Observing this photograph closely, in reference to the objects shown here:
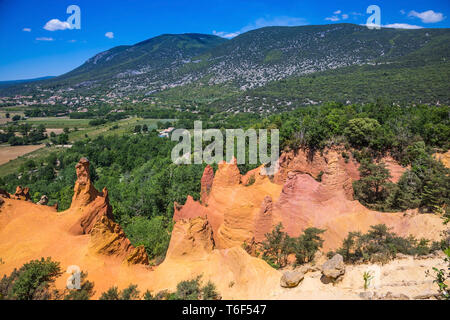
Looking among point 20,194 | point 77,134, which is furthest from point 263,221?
point 77,134

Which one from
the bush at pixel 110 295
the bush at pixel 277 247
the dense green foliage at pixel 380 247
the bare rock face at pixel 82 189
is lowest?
the bush at pixel 277 247

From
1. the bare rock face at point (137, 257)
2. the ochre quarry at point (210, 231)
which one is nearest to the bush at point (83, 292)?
the ochre quarry at point (210, 231)

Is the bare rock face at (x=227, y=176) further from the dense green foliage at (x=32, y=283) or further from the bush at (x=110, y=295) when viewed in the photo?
the dense green foliage at (x=32, y=283)

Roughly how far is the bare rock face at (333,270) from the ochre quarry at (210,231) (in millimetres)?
885

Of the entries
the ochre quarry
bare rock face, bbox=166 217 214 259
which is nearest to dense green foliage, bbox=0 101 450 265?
the ochre quarry

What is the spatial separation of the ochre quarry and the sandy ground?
80.6 meters

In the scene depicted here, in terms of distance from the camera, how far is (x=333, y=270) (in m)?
10.1

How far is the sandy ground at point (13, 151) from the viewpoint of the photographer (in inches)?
3211

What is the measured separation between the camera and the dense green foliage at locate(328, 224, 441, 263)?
11.7 m

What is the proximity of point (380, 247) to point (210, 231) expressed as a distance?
9.41 m

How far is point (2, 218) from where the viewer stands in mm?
17594

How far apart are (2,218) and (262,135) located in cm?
3147

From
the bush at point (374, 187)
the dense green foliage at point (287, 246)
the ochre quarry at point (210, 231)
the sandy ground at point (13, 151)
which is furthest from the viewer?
the sandy ground at point (13, 151)

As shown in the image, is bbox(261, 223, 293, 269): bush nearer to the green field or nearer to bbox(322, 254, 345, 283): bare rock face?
bbox(322, 254, 345, 283): bare rock face
